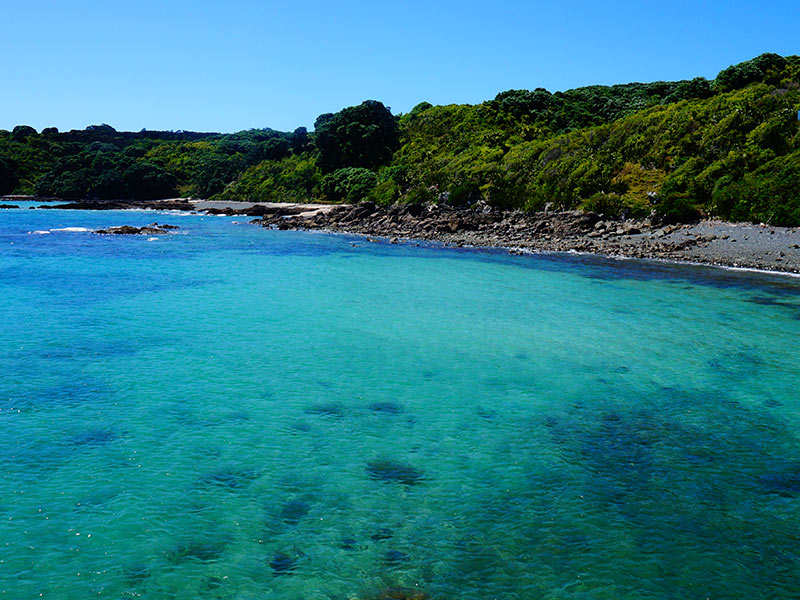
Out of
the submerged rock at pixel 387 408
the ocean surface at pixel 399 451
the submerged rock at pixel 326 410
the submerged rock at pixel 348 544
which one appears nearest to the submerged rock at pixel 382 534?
the ocean surface at pixel 399 451

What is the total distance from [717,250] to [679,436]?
26344 mm

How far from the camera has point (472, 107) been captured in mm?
90500

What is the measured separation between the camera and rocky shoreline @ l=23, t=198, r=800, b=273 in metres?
31.4

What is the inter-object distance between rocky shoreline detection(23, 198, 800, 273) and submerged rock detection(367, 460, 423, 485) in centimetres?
2681

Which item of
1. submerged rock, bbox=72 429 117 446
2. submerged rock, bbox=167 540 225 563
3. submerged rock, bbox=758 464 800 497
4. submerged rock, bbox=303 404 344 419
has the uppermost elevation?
submerged rock, bbox=303 404 344 419

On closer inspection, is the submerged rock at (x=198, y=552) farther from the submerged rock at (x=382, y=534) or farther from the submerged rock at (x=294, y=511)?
the submerged rock at (x=382, y=534)

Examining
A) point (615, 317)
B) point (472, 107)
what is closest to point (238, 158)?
point (472, 107)

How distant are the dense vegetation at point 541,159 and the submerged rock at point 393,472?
1353 inches

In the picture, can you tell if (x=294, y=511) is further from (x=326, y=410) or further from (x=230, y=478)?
(x=326, y=410)

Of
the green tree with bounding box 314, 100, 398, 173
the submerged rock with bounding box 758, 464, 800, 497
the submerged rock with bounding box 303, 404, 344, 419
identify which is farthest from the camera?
the green tree with bounding box 314, 100, 398, 173

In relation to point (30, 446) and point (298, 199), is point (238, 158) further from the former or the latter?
point (30, 446)

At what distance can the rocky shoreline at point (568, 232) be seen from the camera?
31375 mm

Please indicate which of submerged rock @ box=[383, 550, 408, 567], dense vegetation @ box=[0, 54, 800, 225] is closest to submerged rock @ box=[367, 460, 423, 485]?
submerged rock @ box=[383, 550, 408, 567]

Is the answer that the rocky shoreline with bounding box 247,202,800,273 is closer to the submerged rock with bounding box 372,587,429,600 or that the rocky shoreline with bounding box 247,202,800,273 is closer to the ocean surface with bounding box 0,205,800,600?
the ocean surface with bounding box 0,205,800,600
